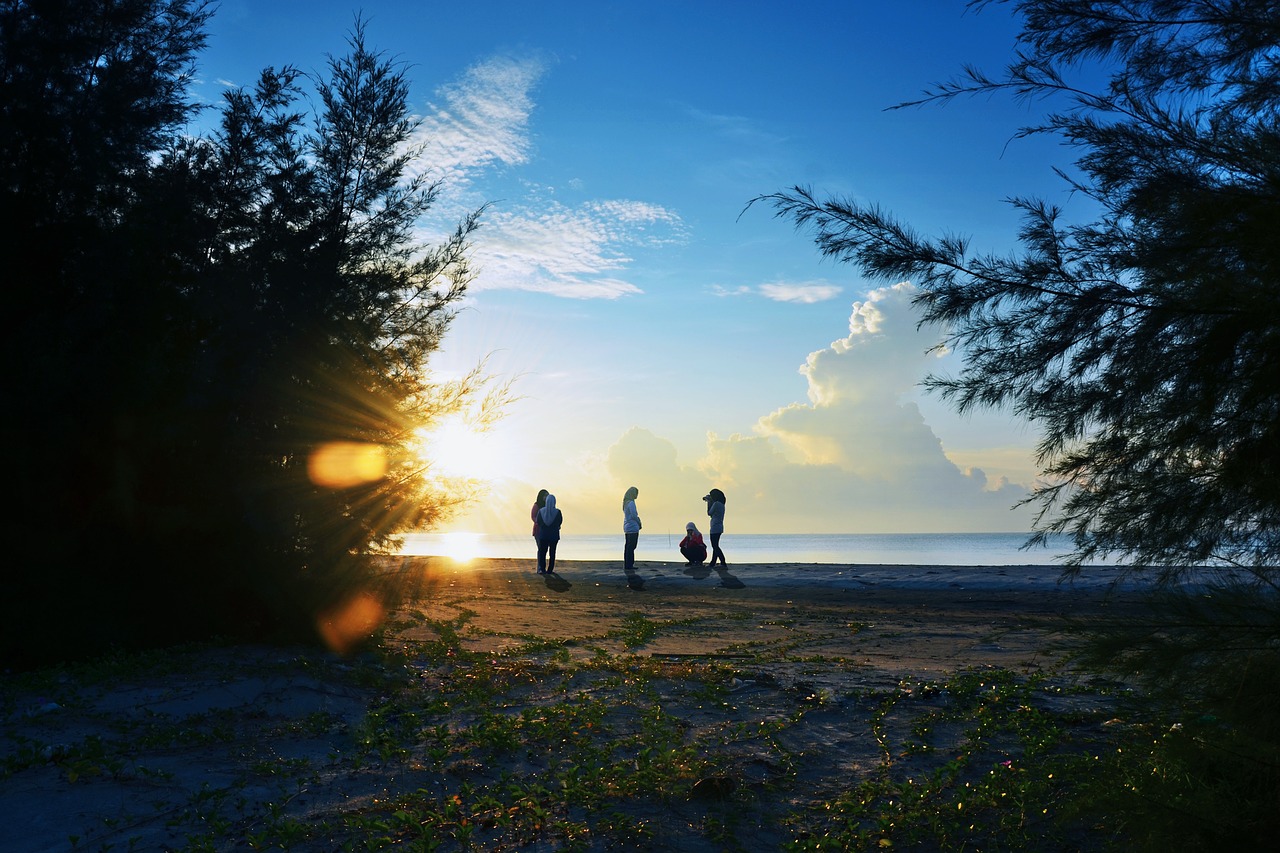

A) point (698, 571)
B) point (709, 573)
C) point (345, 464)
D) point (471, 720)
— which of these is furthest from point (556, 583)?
point (471, 720)

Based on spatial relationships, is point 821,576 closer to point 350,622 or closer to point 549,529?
point 549,529

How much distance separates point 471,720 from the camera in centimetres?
729

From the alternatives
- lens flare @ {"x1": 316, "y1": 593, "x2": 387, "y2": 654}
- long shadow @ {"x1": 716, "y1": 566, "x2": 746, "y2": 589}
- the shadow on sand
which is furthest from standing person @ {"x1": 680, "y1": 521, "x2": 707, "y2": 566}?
lens flare @ {"x1": 316, "y1": 593, "x2": 387, "y2": 654}

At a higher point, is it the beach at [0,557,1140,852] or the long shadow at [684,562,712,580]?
the long shadow at [684,562,712,580]

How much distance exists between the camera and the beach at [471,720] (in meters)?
5.09

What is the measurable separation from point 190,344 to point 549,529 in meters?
12.6

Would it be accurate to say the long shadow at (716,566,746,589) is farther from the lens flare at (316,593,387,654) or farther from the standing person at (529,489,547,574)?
the lens flare at (316,593,387,654)

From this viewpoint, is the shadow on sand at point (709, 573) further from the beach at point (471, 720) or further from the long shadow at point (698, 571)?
the beach at point (471, 720)

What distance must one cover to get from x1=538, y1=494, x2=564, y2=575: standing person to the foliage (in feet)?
32.3

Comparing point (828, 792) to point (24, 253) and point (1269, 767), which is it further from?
point (24, 253)

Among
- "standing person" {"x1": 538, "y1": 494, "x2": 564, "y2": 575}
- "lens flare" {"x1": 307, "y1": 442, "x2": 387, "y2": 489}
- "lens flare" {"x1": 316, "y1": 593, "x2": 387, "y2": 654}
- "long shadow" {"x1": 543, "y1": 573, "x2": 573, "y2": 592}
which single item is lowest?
"long shadow" {"x1": 543, "y1": 573, "x2": 573, "y2": 592}

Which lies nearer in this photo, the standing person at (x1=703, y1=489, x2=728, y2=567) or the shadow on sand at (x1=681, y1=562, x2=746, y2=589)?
the shadow on sand at (x1=681, y1=562, x2=746, y2=589)

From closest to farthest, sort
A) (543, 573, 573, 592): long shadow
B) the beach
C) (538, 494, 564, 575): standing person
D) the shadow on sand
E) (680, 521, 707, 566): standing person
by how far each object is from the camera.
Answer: the beach → (543, 573, 573, 592): long shadow → the shadow on sand → (538, 494, 564, 575): standing person → (680, 521, 707, 566): standing person

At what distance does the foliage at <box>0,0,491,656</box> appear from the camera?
948cm
